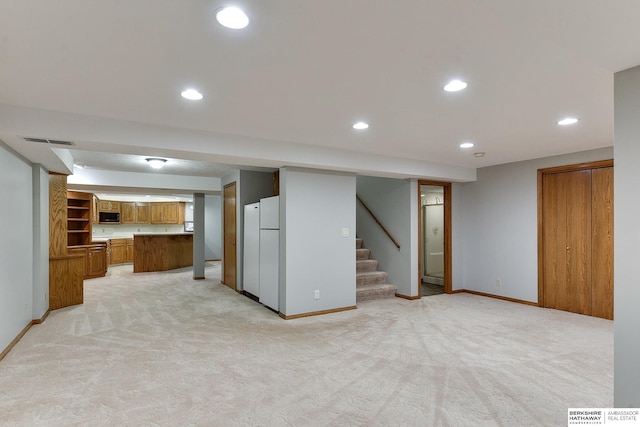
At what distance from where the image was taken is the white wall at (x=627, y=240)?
6.16 ft

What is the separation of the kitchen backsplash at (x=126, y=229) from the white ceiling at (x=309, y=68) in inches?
329

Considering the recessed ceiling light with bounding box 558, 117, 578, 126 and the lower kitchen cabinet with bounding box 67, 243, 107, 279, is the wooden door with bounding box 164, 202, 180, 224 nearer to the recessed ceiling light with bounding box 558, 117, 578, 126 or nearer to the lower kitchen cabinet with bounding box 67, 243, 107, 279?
the lower kitchen cabinet with bounding box 67, 243, 107, 279

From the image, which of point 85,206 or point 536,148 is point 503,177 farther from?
point 85,206

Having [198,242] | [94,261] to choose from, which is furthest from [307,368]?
[94,261]

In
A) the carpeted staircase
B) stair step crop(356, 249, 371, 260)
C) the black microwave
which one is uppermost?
the black microwave

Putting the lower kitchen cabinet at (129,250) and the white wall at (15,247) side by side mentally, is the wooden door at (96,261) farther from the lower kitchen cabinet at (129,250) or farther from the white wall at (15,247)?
the white wall at (15,247)

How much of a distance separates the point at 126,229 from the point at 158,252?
10.8 feet

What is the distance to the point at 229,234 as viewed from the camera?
6.88 metres

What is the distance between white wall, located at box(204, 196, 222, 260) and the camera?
11.9m

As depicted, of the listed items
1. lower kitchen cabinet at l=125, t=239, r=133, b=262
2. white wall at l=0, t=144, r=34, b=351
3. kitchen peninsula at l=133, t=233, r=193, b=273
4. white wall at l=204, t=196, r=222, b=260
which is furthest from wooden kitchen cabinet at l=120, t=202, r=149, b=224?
white wall at l=0, t=144, r=34, b=351

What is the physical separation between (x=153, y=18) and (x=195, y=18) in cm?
20

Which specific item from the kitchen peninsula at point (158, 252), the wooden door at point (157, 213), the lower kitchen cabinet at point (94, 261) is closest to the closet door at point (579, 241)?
the kitchen peninsula at point (158, 252)

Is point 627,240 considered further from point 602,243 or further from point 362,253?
point 362,253

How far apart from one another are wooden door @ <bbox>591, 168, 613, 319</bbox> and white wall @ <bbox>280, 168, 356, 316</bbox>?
3.30 meters
